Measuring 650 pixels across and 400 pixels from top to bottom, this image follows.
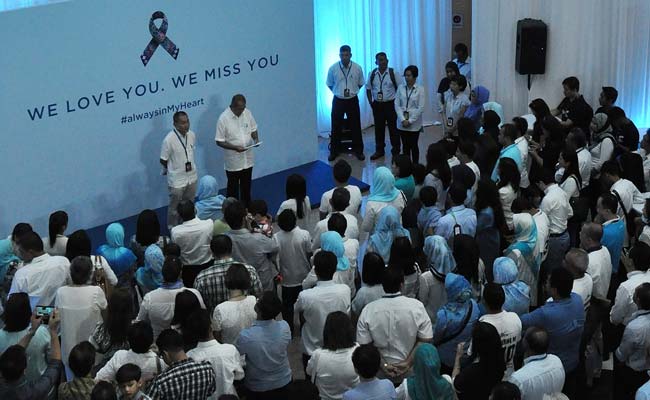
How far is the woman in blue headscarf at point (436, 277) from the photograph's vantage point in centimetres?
633

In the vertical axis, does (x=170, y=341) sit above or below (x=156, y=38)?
below

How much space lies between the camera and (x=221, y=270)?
21.0ft

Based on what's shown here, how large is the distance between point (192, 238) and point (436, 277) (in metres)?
2.16

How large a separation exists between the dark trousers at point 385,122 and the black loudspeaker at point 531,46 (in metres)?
1.77

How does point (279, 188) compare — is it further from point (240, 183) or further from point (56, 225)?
point (56, 225)

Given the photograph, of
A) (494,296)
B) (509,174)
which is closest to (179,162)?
(509,174)

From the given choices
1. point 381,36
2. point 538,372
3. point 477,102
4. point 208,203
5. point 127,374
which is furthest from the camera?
point 381,36

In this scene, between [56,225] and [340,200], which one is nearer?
[56,225]

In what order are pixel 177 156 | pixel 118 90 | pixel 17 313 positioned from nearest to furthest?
1. pixel 17 313
2. pixel 177 156
3. pixel 118 90

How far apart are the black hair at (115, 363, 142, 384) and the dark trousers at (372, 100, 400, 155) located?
7863mm

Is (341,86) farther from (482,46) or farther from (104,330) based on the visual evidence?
(104,330)

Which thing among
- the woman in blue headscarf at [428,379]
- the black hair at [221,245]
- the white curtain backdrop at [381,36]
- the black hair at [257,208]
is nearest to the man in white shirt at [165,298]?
the black hair at [221,245]

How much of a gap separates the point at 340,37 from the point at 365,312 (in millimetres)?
8637

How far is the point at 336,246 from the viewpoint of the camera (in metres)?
6.58
